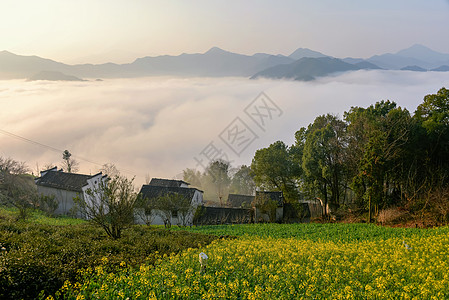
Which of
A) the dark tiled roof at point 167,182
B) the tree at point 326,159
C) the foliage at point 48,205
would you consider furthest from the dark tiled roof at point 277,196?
the foliage at point 48,205

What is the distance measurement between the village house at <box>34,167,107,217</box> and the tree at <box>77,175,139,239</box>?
21.1m

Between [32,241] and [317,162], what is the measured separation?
89.0ft

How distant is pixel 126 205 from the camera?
54.0 feet

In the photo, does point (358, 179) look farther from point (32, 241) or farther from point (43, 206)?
point (43, 206)

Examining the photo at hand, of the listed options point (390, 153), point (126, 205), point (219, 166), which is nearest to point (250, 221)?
point (390, 153)

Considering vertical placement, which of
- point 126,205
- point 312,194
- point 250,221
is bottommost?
point 250,221

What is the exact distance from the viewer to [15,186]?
123 feet

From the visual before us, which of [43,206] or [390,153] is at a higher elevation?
[390,153]

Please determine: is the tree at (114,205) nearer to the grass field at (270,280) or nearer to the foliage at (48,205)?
the grass field at (270,280)

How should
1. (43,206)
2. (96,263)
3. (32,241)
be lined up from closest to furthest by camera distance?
1. (96,263)
2. (32,241)
3. (43,206)

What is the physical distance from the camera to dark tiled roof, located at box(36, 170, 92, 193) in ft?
121

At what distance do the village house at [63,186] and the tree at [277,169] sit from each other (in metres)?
17.7

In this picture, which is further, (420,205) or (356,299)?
(420,205)

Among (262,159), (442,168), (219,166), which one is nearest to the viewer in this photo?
(442,168)
